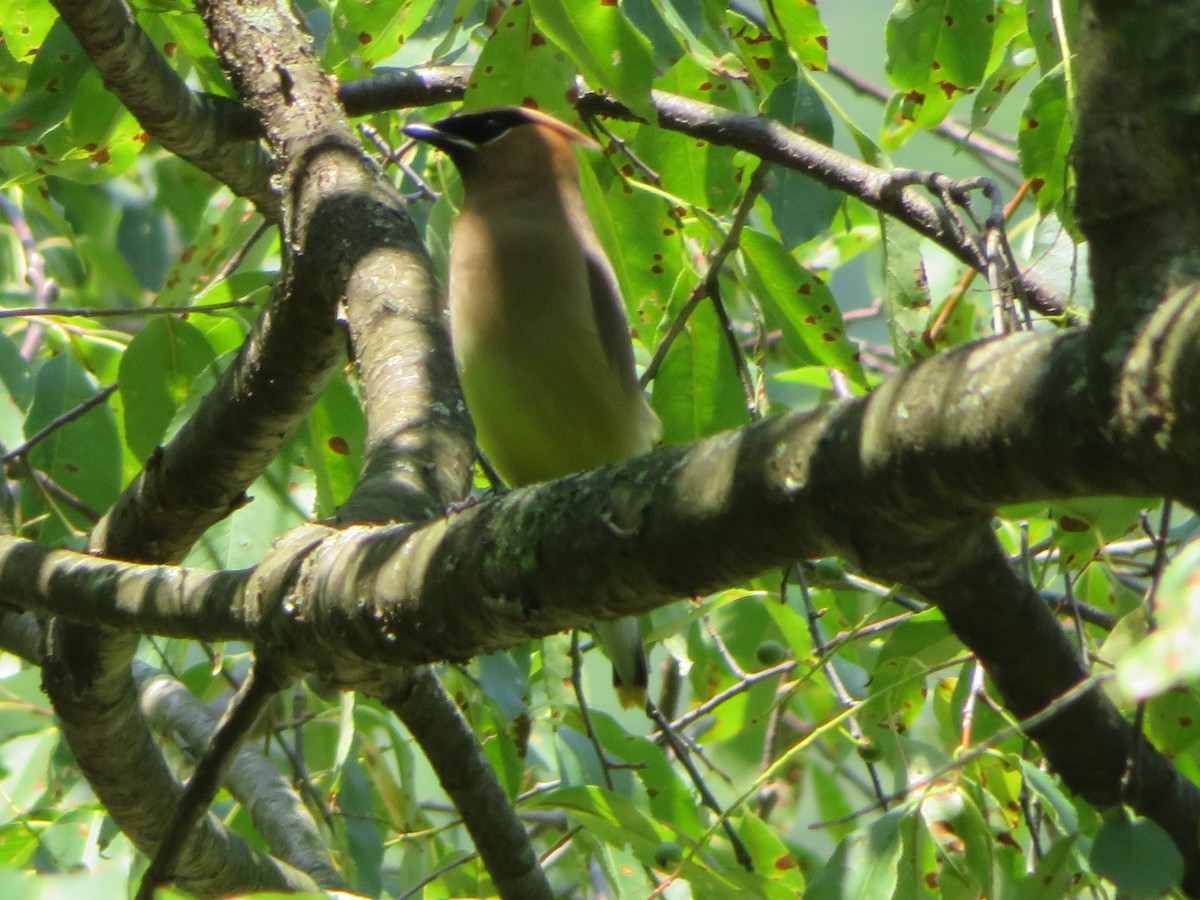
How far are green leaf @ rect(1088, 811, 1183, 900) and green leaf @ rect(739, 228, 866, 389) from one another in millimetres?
1007

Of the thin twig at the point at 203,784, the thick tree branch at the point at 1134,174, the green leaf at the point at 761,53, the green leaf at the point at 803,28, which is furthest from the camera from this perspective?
the green leaf at the point at 761,53

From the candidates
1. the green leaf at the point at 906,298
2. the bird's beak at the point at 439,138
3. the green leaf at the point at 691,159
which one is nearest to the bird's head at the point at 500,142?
the bird's beak at the point at 439,138

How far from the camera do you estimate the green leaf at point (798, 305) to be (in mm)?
2312

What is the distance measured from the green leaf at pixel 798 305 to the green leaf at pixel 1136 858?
1.01 m

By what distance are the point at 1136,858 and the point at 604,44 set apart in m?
1.14

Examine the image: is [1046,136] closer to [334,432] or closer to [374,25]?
[374,25]

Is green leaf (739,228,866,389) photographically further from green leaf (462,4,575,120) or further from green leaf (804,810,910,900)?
green leaf (804,810,910,900)

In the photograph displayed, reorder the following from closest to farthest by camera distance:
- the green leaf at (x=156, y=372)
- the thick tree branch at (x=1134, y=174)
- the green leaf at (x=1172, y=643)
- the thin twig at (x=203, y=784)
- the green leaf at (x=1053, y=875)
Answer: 1. the green leaf at (x=1172, y=643)
2. the thick tree branch at (x=1134, y=174)
3. the green leaf at (x=1053, y=875)
4. the thin twig at (x=203, y=784)
5. the green leaf at (x=156, y=372)

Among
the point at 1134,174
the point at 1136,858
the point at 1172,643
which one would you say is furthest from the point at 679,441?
the point at 1172,643

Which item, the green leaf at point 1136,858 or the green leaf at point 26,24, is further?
the green leaf at point 26,24

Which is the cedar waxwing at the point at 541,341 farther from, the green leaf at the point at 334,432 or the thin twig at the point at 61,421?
the thin twig at the point at 61,421

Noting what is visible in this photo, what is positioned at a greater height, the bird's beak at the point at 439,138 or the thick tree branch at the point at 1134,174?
the bird's beak at the point at 439,138

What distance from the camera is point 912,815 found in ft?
5.36

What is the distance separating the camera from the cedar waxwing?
3.01 m
